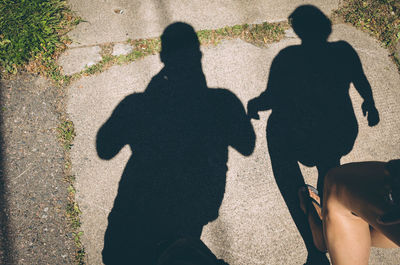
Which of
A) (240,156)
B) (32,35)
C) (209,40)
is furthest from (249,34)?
(32,35)

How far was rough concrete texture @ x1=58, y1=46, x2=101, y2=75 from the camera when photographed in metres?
2.84

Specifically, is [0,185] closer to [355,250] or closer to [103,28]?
[103,28]

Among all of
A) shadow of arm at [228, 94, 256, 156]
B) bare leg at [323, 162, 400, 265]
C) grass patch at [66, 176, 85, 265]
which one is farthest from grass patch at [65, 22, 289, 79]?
bare leg at [323, 162, 400, 265]

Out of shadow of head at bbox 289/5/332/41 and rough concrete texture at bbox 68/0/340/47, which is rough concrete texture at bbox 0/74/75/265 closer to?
rough concrete texture at bbox 68/0/340/47

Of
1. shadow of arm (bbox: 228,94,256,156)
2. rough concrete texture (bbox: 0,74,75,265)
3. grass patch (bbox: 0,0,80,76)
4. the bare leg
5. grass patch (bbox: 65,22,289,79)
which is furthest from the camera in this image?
grass patch (bbox: 65,22,289,79)

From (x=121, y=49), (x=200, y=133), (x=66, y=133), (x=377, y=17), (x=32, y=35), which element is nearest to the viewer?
(x=66, y=133)

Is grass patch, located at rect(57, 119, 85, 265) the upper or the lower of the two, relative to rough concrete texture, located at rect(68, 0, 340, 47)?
lower

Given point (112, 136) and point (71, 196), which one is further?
point (112, 136)

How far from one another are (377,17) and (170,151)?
3.64m

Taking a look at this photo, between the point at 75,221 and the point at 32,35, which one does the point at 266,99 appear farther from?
the point at 32,35

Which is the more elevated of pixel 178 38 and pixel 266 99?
pixel 178 38

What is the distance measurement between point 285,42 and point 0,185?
3835 millimetres

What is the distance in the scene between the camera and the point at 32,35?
9.37 feet

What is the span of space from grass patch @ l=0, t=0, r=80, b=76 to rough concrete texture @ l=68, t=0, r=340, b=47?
0.21 meters
